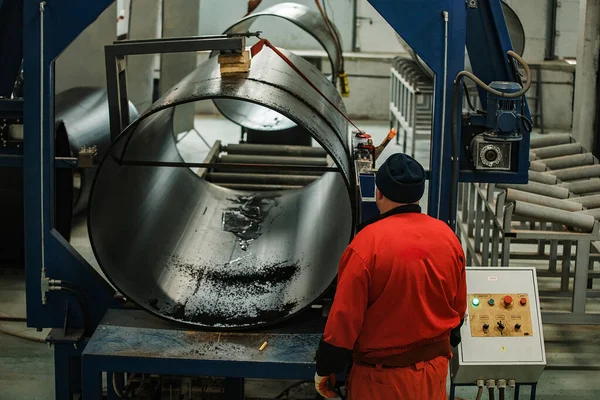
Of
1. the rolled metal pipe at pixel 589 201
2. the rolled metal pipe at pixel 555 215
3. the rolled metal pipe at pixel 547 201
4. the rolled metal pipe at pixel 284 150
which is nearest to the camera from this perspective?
the rolled metal pipe at pixel 555 215

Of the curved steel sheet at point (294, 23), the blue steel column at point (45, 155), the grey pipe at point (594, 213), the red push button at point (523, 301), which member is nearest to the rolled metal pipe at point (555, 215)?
the grey pipe at point (594, 213)

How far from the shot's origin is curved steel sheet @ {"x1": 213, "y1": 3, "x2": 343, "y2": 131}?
7968 millimetres

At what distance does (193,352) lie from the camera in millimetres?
3955

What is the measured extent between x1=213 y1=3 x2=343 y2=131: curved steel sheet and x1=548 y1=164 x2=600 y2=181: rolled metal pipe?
2.55 m

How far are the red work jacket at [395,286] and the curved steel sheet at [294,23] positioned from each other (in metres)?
4.56

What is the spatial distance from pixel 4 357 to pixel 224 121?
871cm

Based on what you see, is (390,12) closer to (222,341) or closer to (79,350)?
(222,341)

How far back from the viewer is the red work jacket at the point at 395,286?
329cm

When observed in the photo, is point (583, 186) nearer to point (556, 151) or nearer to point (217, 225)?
point (556, 151)

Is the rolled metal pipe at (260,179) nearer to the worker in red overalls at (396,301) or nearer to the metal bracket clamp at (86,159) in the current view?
the metal bracket clamp at (86,159)

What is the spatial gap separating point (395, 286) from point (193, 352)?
1.11 m

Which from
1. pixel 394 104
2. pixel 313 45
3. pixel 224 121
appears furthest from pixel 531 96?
pixel 224 121

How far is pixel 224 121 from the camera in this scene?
1395cm

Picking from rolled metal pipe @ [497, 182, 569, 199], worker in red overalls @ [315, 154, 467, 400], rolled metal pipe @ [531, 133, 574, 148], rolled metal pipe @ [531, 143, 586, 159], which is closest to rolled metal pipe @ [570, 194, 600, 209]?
rolled metal pipe @ [497, 182, 569, 199]
